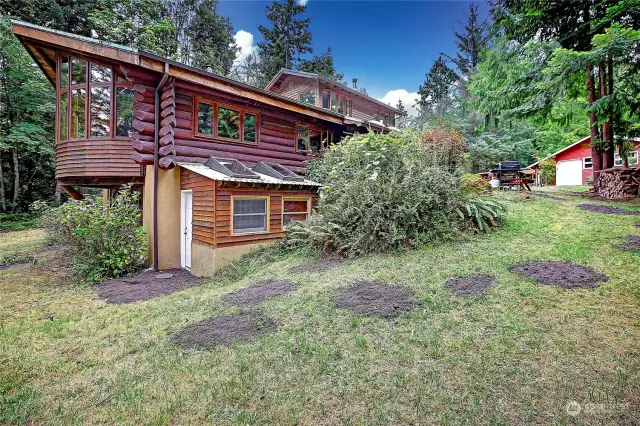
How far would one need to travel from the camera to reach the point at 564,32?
37.2 feet

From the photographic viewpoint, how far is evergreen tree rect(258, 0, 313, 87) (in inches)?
1064

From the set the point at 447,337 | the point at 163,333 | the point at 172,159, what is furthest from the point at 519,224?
the point at 172,159

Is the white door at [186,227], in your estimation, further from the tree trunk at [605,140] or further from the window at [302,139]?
the tree trunk at [605,140]

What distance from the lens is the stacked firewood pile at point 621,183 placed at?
9.54 meters

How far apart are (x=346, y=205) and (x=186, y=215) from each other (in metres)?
5.03

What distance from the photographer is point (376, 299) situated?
429 cm

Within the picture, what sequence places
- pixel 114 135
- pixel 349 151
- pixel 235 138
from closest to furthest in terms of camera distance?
pixel 349 151
pixel 114 135
pixel 235 138

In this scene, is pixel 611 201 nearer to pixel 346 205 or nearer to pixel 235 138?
pixel 346 205

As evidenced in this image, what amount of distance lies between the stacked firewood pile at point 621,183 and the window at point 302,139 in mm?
10744

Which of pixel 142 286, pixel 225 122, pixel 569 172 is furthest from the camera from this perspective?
pixel 569 172

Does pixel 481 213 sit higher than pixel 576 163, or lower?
lower

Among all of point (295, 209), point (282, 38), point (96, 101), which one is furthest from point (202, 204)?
point (282, 38)

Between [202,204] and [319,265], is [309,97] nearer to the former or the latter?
[202,204]

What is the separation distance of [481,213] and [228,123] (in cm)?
830
